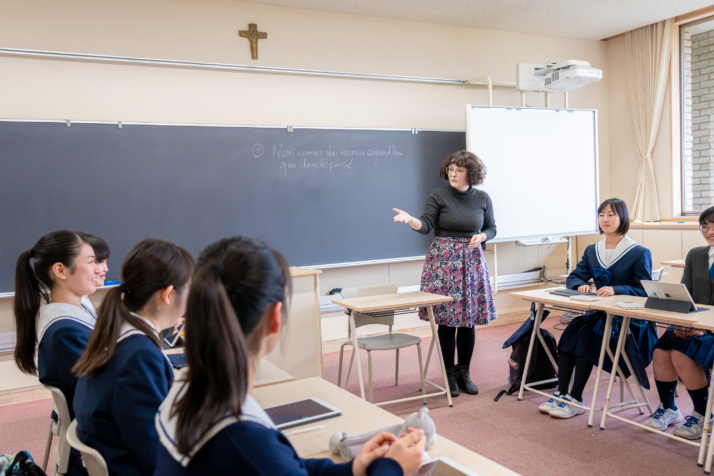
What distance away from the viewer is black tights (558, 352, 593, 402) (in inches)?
140

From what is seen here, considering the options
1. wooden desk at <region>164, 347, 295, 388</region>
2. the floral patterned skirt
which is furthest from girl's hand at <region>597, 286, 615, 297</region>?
wooden desk at <region>164, 347, 295, 388</region>

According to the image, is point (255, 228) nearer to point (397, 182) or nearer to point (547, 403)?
point (397, 182)

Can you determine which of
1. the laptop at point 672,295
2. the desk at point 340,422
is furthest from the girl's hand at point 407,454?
the laptop at point 672,295

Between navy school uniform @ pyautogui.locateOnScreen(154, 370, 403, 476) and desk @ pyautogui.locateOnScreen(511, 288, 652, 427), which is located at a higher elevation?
navy school uniform @ pyautogui.locateOnScreen(154, 370, 403, 476)

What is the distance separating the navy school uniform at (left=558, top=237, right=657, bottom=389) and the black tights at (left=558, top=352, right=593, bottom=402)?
54 mm

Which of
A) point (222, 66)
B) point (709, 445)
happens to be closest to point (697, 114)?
point (709, 445)

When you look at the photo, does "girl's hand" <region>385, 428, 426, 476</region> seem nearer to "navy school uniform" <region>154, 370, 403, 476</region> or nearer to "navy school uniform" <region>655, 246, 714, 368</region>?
"navy school uniform" <region>154, 370, 403, 476</region>

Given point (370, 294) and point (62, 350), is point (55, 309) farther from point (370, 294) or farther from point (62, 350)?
point (370, 294)

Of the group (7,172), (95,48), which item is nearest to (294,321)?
(7,172)

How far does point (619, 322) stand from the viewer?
3.50 meters

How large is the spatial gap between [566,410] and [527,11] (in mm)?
3788

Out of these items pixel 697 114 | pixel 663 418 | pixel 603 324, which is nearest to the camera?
pixel 663 418

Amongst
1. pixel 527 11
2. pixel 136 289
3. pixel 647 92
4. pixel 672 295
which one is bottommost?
pixel 672 295

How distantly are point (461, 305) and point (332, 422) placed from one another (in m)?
2.58
